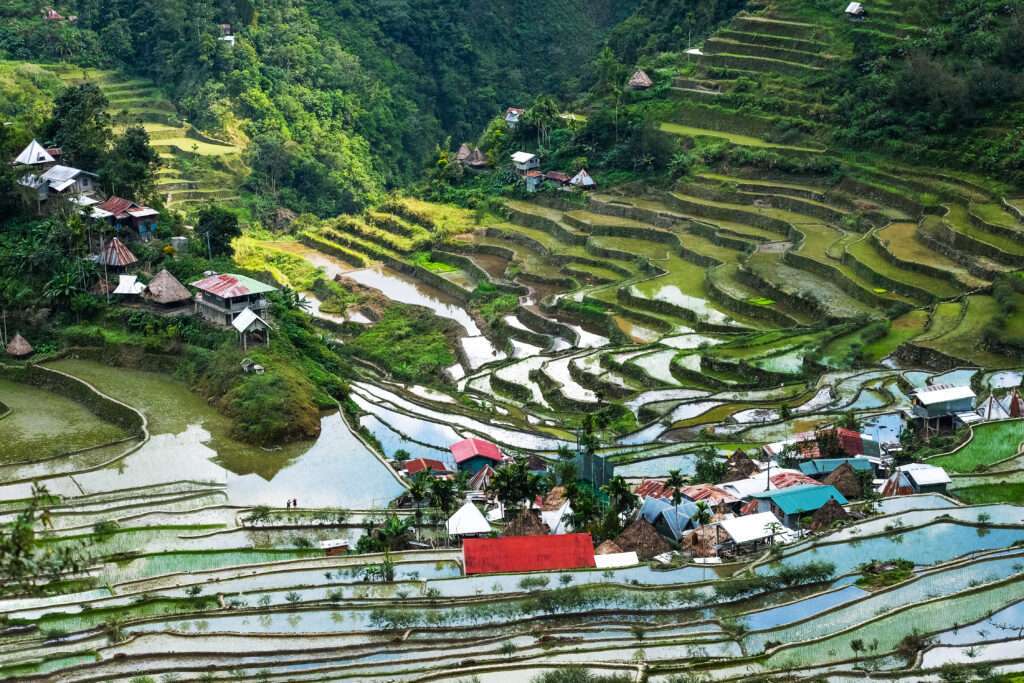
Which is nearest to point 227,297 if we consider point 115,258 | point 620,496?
point 115,258

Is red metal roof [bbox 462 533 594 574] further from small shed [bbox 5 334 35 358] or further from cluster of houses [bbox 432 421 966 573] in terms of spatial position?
small shed [bbox 5 334 35 358]

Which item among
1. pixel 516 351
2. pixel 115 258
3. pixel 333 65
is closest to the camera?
pixel 115 258

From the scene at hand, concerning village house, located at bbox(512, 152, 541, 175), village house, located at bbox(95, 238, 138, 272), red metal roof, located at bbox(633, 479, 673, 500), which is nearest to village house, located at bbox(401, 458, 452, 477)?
red metal roof, located at bbox(633, 479, 673, 500)

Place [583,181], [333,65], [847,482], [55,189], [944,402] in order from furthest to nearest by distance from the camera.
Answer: [333,65]
[583,181]
[55,189]
[944,402]
[847,482]

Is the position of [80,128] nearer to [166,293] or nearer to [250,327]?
[166,293]

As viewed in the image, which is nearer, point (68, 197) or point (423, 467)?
point (423, 467)

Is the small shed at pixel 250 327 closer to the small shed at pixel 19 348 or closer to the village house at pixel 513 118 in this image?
the small shed at pixel 19 348

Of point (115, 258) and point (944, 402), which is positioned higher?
point (115, 258)

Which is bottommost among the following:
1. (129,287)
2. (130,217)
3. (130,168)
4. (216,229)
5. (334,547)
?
(334,547)
